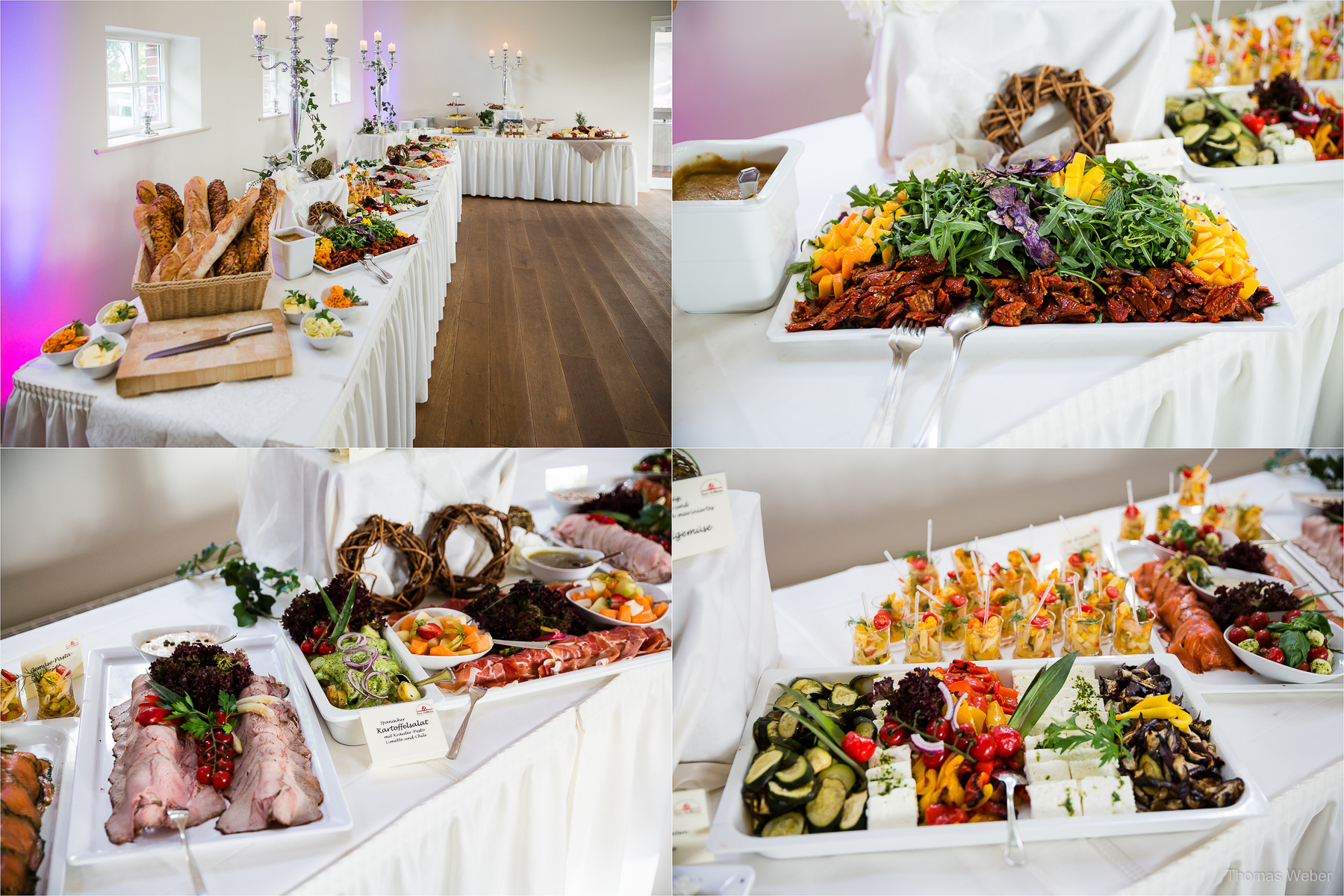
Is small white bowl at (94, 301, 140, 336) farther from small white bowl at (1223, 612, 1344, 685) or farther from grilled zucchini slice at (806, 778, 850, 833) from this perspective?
small white bowl at (1223, 612, 1344, 685)

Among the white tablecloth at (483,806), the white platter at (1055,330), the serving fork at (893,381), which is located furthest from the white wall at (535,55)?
the white tablecloth at (483,806)

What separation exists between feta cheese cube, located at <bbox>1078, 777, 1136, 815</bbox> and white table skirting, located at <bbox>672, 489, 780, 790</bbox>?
60 cm

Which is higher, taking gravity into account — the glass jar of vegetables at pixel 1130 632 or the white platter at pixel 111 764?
the glass jar of vegetables at pixel 1130 632

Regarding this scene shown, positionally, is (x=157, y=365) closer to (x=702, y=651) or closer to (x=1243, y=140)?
(x=702, y=651)

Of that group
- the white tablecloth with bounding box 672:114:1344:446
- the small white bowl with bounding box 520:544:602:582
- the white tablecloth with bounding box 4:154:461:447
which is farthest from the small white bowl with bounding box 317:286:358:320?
the small white bowl with bounding box 520:544:602:582

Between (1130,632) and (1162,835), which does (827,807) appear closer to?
(1162,835)

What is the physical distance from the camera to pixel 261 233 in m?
1.47

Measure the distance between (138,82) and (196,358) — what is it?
1.50 feet

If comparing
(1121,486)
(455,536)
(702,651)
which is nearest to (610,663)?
(702,651)

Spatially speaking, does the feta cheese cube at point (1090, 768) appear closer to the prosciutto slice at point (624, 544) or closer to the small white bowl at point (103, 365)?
the prosciutto slice at point (624, 544)

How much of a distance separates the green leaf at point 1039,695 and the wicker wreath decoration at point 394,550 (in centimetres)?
117

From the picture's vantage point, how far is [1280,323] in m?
1.44

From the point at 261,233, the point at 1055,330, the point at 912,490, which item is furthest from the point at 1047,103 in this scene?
the point at 261,233

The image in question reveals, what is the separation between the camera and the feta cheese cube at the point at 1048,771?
→ 61.9 inches
